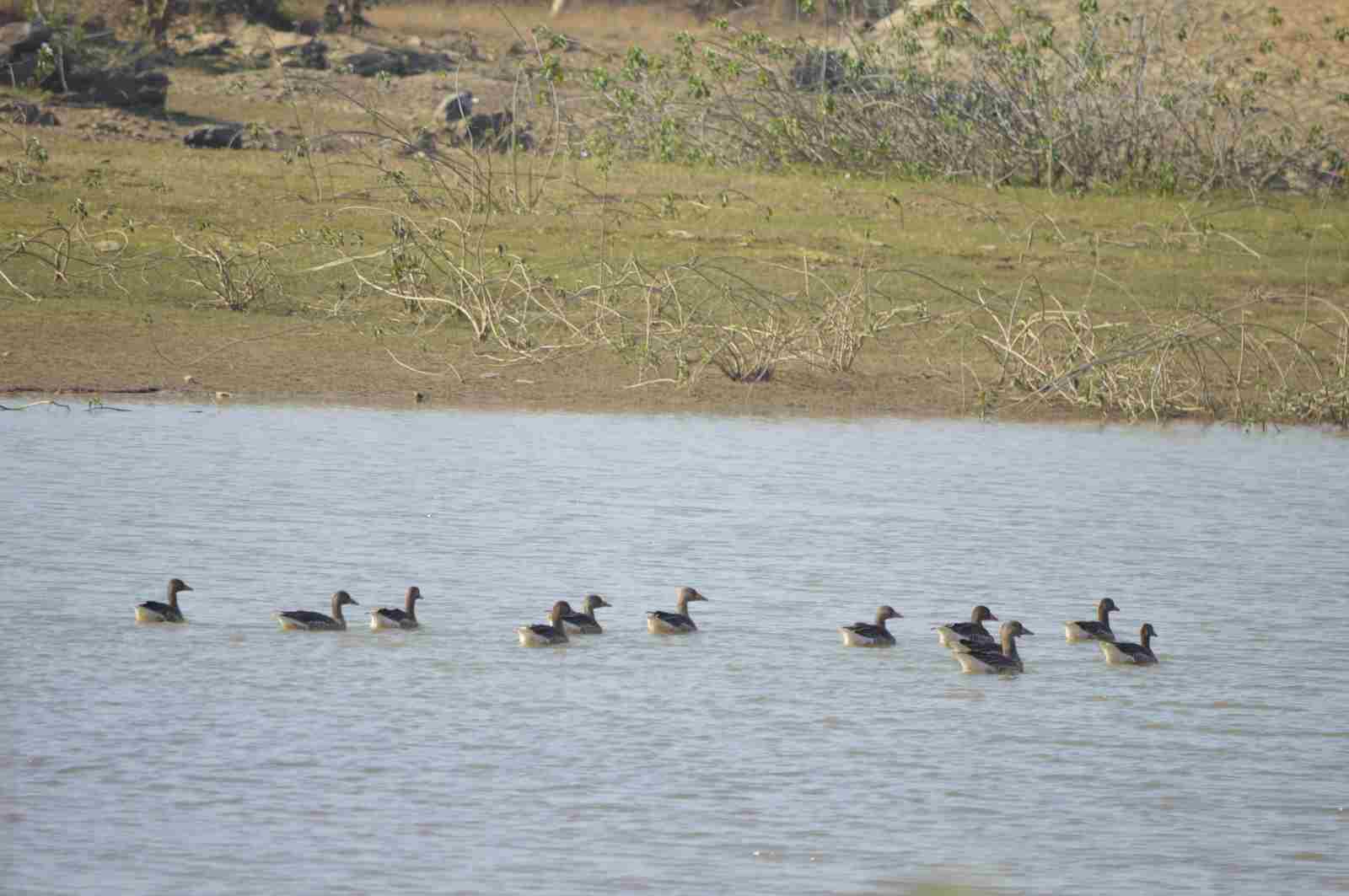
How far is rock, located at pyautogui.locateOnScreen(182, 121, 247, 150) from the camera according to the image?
99.7ft

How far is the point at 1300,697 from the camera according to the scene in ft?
35.5

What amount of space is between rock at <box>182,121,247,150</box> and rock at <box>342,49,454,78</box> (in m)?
11.4

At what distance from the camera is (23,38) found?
3416 centimetres

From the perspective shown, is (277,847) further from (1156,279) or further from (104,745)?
(1156,279)

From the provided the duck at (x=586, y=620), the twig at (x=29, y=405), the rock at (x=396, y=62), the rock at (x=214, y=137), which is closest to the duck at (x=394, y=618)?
the duck at (x=586, y=620)

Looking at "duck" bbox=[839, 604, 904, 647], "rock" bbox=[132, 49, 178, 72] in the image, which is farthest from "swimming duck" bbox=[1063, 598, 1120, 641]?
"rock" bbox=[132, 49, 178, 72]

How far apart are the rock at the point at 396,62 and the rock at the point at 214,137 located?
11.4m

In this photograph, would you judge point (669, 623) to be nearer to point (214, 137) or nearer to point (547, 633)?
point (547, 633)

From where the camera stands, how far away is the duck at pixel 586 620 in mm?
11447

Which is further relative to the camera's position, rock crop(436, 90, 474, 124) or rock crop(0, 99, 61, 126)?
rock crop(436, 90, 474, 124)

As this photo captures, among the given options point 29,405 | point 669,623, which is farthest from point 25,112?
point 669,623

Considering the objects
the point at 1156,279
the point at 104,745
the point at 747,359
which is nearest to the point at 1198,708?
the point at 104,745

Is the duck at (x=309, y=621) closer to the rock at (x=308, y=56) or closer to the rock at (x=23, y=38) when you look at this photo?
the rock at (x=23, y=38)

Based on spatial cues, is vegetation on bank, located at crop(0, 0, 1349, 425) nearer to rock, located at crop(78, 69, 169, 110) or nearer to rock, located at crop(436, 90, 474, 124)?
rock, located at crop(436, 90, 474, 124)
